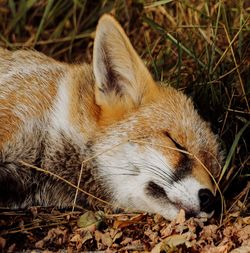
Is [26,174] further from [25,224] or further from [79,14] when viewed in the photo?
[79,14]

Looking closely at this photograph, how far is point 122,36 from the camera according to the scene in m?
4.77

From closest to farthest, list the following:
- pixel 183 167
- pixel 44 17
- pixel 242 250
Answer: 1. pixel 242 250
2. pixel 183 167
3. pixel 44 17

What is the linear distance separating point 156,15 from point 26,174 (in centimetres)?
351

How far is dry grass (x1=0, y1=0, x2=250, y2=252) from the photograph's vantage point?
218 inches

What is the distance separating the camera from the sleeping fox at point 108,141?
4637 millimetres

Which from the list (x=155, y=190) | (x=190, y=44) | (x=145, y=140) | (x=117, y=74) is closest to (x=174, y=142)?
(x=145, y=140)

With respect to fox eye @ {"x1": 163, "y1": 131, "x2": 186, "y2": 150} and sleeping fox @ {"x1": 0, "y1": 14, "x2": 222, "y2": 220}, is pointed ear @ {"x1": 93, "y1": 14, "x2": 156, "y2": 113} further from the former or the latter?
fox eye @ {"x1": 163, "y1": 131, "x2": 186, "y2": 150}

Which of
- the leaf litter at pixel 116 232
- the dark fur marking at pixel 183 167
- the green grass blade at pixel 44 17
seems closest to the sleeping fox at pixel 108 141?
the dark fur marking at pixel 183 167

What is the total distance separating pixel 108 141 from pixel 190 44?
2.13 metres

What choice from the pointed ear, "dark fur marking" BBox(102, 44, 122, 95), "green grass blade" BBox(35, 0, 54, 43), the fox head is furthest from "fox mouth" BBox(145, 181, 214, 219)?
"green grass blade" BBox(35, 0, 54, 43)

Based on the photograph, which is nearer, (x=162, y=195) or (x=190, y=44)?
(x=162, y=195)

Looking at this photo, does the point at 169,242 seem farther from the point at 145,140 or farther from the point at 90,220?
the point at 145,140

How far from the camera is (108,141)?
4824mm

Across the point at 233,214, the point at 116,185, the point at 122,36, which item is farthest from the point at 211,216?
the point at 122,36
